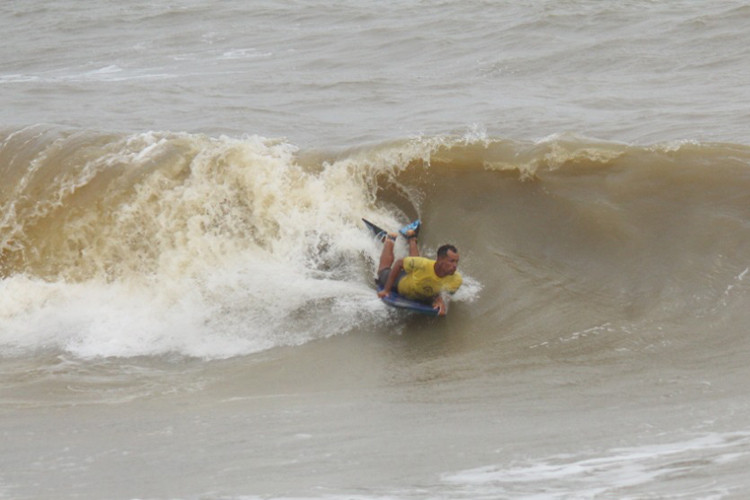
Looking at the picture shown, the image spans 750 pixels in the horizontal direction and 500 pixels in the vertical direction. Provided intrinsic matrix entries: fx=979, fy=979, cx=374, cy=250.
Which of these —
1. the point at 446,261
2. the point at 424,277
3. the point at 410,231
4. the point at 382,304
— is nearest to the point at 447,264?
the point at 446,261

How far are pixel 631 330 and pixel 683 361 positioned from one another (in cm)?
66

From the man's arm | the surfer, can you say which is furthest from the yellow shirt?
the man's arm

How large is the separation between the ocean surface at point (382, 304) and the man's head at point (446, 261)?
19.1 inches

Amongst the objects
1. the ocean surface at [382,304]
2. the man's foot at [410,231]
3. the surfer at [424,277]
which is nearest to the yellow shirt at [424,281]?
the surfer at [424,277]

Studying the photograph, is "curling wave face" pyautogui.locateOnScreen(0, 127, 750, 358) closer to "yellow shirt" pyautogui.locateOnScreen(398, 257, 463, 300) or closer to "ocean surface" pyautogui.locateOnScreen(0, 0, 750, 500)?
"ocean surface" pyautogui.locateOnScreen(0, 0, 750, 500)

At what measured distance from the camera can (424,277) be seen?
26.9 feet

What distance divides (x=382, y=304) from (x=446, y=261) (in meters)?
0.85

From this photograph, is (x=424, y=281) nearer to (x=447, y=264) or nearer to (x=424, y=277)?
(x=424, y=277)

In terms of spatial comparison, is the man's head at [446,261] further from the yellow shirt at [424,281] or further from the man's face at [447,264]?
the yellow shirt at [424,281]

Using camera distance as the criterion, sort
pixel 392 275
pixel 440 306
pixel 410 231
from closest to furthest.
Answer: pixel 440 306 < pixel 392 275 < pixel 410 231

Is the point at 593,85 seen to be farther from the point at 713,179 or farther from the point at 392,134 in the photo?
the point at 713,179

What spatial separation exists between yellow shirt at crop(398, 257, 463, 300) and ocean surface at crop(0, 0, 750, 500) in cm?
23

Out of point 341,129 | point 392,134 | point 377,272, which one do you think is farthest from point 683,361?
point 341,129

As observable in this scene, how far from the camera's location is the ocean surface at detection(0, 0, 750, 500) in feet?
17.9
